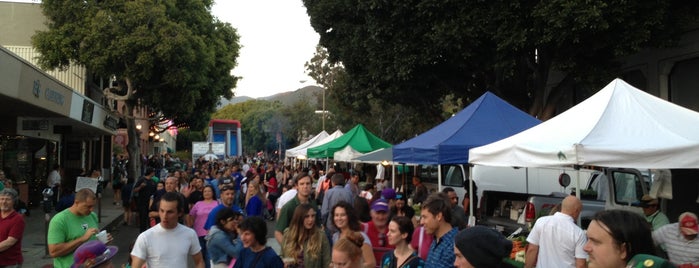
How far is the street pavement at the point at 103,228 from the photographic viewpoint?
11.8m

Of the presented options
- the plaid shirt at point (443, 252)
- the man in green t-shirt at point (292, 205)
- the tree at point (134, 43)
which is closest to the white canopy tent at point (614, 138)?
the man in green t-shirt at point (292, 205)

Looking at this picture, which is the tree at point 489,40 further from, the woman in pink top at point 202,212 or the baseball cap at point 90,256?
the baseball cap at point 90,256

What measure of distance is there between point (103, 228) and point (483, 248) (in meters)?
15.0

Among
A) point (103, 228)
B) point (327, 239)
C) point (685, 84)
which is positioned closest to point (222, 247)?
point (327, 239)

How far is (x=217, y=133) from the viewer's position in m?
65.9

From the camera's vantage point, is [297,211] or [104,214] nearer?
[297,211]

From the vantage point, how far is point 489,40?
19.8 metres

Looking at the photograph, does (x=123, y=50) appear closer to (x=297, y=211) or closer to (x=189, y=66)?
(x=189, y=66)

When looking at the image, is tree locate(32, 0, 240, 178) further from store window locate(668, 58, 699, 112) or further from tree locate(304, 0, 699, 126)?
store window locate(668, 58, 699, 112)

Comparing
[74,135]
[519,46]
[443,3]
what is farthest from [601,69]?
[74,135]

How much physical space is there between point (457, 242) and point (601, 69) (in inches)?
693

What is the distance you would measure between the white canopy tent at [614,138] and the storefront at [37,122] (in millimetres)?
9977

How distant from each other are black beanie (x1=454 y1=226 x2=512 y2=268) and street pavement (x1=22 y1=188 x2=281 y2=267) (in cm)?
754

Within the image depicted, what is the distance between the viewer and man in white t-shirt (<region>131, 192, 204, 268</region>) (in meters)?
5.36
